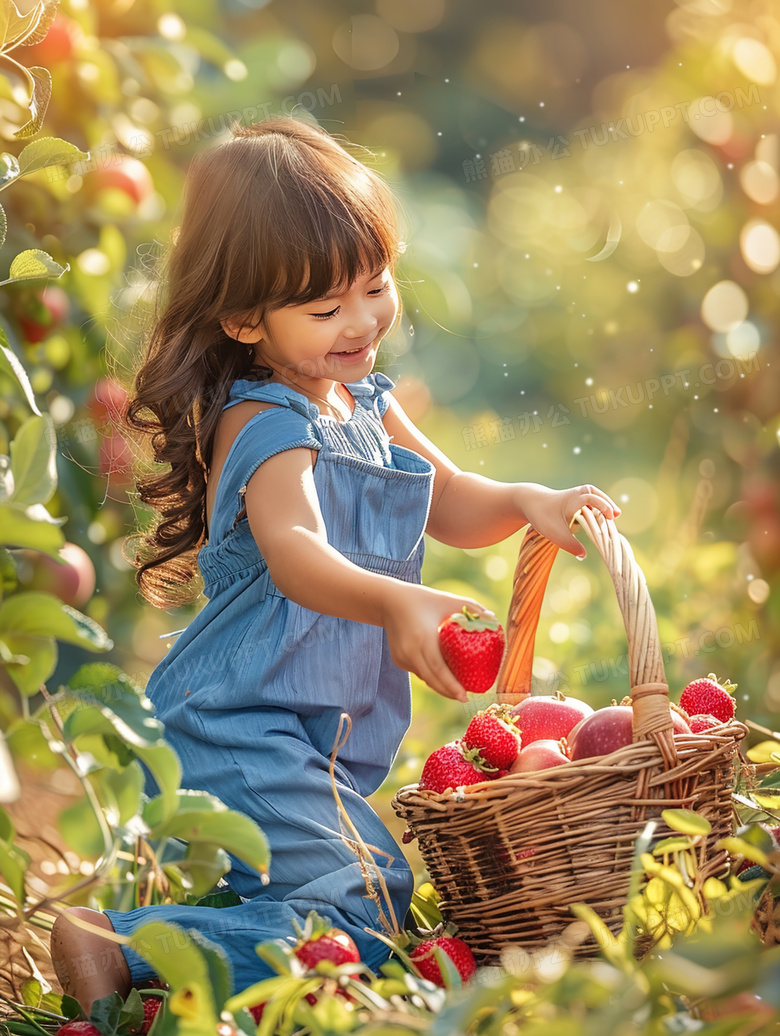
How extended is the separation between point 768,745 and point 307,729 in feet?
1.33

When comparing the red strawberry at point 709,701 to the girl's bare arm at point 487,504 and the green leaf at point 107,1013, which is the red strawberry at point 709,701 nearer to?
the girl's bare arm at point 487,504

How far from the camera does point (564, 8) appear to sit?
2.31m

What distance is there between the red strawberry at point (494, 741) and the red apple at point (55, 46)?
968 mm

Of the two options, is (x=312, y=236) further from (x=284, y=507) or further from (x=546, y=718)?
(x=546, y=718)

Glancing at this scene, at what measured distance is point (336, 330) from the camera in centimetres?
96

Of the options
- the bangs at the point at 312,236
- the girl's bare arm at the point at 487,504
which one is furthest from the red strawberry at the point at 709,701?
the bangs at the point at 312,236

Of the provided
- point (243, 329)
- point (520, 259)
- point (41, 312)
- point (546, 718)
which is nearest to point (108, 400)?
point (41, 312)

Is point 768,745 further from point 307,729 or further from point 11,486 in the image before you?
point 11,486

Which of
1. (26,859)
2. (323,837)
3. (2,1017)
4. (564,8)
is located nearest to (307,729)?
(323,837)

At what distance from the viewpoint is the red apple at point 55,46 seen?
125 cm

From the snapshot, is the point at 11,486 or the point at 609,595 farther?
the point at 609,595

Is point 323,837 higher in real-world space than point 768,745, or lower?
lower

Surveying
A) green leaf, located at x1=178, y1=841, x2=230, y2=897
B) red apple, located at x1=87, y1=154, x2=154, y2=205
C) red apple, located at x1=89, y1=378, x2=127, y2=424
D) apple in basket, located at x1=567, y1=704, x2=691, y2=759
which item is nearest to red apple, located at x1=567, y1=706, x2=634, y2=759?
apple in basket, located at x1=567, y1=704, x2=691, y2=759

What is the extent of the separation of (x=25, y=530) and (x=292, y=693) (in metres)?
0.49
